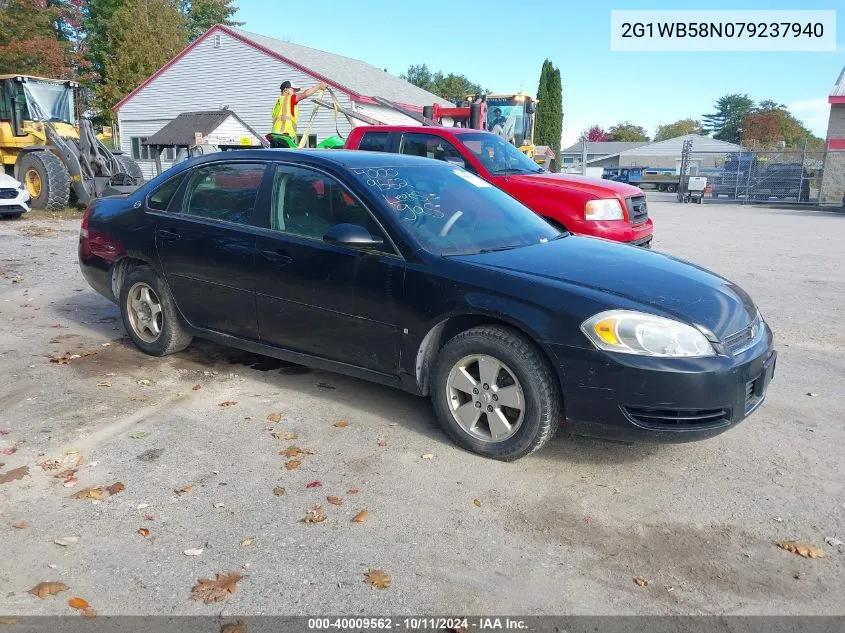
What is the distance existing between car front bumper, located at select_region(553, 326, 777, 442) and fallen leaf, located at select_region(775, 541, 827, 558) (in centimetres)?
62

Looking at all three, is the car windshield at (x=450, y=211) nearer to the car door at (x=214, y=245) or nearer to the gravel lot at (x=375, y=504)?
the car door at (x=214, y=245)

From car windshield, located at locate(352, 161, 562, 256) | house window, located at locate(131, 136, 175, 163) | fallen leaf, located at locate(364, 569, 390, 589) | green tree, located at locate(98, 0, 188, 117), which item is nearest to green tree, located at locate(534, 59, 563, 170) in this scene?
green tree, located at locate(98, 0, 188, 117)

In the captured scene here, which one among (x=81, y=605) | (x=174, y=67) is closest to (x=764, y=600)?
(x=81, y=605)

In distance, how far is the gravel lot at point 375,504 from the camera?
9.21 ft

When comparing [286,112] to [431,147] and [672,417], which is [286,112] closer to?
[431,147]

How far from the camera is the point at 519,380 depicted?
3.73m

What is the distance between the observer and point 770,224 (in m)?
19.5

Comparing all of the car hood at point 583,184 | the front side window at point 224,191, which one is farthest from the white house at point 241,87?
the front side window at point 224,191

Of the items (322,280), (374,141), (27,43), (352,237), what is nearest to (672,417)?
(352,237)

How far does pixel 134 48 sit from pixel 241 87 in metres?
10.4

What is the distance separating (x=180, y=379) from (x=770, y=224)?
1860 centimetres

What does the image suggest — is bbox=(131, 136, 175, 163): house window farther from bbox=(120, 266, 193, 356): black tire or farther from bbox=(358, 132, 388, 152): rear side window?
bbox=(120, 266, 193, 356): black tire

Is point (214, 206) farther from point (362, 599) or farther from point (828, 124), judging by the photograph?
point (828, 124)

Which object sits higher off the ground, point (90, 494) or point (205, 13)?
point (205, 13)
